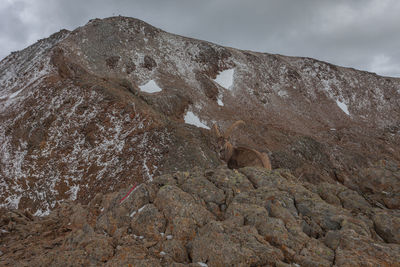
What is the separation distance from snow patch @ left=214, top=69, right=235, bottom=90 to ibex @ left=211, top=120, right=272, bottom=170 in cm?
2494

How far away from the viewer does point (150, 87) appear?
29.2m

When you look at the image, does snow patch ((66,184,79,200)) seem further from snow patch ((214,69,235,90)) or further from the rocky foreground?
snow patch ((214,69,235,90))

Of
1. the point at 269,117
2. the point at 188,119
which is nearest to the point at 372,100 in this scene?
the point at 269,117

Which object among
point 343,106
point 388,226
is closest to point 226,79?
point 343,106

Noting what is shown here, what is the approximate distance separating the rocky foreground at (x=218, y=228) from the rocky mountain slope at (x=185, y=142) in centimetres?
6

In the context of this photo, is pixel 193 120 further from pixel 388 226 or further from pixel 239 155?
pixel 388 226

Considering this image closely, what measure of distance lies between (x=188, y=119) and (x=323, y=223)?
2150 centimetres

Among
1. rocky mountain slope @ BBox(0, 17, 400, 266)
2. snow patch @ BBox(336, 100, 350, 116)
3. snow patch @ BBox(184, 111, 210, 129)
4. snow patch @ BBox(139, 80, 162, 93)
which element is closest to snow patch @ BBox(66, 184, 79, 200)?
rocky mountain slope @ BBox(0, 17, 400, 266)

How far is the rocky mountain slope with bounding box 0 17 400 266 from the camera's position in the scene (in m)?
6.03

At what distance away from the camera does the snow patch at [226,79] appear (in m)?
38.9

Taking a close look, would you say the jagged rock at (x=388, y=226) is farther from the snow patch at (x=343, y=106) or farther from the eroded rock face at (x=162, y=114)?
the snow patch at (x=343, y=106)

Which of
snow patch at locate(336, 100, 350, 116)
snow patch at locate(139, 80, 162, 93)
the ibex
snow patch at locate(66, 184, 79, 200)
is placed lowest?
snow patch at locate(66, 184, 79, 200)

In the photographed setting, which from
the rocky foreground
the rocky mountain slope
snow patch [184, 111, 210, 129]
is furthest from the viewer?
snow patch [184, 111, 210, 129]

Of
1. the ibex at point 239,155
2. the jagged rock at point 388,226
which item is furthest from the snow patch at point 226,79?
the jagged rock at point 388,226
